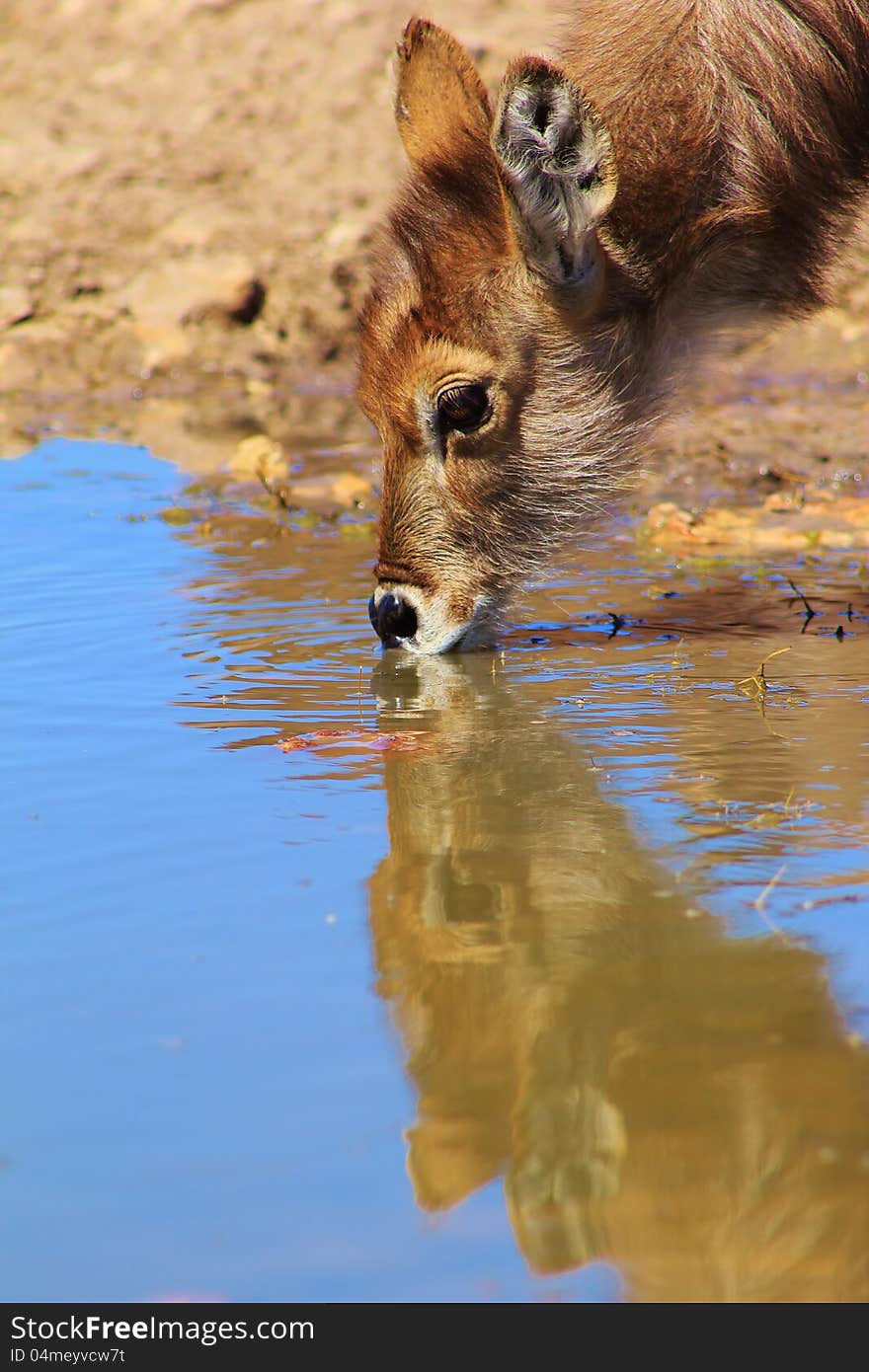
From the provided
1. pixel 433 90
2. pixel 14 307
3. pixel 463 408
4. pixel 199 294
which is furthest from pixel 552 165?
pixel 14 307

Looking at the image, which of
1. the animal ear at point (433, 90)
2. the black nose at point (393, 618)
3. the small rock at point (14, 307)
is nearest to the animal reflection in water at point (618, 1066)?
the black nose at point (393, 618)

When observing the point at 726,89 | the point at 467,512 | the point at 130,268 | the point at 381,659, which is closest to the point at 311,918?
the point at 381,659

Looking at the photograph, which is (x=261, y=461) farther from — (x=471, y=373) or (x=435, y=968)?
(x=435, y=968)

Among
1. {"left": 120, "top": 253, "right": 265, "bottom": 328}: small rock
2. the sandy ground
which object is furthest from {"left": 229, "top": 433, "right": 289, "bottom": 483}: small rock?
{"left": 120, "top": 253, "right": 265, "bottom": 328}: small rock

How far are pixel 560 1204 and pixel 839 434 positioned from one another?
29.3ft

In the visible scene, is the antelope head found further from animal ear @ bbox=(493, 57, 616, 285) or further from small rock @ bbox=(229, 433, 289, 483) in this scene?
small rock @ bbox=(229, 433, 289, 483)

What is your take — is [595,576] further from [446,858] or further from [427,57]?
[446,858]

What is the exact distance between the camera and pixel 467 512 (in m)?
6.82

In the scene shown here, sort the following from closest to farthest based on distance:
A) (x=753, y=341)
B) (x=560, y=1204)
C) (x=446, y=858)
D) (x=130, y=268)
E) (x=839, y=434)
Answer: (x=560, y=1204)
(x=446, y=858)
(x=753, y=341)
(x=839, y=434)
(x=130, y=268)

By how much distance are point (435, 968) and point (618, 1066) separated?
0.59 m

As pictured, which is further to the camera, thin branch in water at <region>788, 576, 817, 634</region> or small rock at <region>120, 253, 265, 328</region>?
small rock at <region>120, 253, 265, 328</region>

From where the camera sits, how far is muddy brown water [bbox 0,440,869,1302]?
2660 mm

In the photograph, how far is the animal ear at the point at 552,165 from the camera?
5.96 metres

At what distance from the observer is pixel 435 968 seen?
3.62 metres
